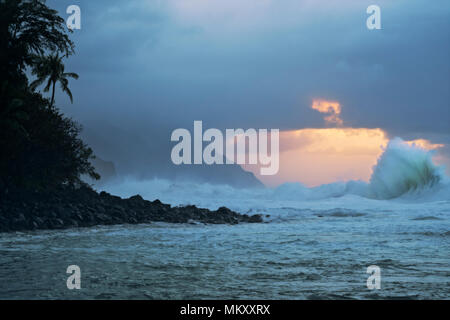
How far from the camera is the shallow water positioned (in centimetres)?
679

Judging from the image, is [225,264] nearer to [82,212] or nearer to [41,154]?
[82,212]

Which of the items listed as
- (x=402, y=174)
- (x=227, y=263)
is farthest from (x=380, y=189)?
(x=227, y=263)

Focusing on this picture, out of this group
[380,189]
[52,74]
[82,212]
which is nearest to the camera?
[82,212]

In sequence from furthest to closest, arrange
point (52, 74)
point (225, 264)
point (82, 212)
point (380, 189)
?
1. point (380, 189)
2. point (52, 74)
3. point (82, 212)
4. point (225, 264)

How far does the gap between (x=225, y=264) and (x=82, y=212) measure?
478 inches

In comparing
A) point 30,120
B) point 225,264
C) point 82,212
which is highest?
point 30,120

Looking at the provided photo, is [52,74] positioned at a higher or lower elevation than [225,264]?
higher

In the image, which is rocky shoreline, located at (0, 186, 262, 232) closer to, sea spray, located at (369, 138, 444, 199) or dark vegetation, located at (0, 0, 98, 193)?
dark vegetation, located at (0, 0, 98, 193)

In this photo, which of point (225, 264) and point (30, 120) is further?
point (30, 120)

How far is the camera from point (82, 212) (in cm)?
2008

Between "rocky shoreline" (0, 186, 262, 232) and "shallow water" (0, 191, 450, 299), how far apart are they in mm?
1713

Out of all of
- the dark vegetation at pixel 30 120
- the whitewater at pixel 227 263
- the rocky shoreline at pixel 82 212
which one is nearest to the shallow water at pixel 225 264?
the whitewater at pixel 227 263

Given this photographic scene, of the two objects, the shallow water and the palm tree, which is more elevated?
the palm tree

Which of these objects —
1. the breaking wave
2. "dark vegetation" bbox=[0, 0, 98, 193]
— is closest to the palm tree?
"dark vegetation" bbox=[0, 0, 98, 193]
